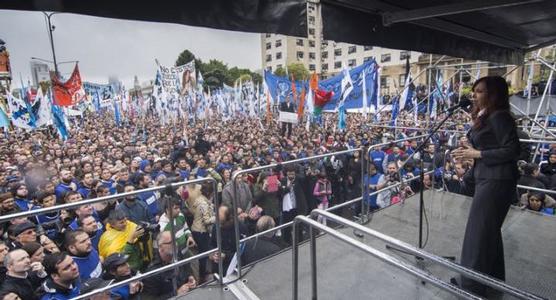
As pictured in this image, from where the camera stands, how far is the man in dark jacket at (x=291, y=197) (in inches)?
261

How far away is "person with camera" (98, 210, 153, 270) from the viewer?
4.11m

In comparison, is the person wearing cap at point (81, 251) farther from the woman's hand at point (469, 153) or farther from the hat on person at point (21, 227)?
the woman's hand at point (469, 153)

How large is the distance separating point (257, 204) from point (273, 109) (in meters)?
16.7

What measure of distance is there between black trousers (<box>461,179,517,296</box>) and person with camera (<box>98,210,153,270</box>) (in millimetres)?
3839

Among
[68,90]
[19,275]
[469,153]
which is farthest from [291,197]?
[68,90]

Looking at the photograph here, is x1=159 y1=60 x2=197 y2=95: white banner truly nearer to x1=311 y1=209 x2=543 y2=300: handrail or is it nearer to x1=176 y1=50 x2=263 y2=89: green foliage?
x1=311 y1=209 x2=543 y2=300: handrail

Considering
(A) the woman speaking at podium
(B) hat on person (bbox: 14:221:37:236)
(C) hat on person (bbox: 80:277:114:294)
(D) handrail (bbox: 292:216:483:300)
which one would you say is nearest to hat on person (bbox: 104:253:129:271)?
(C) hat on person (bbox: 80:277:114:294)

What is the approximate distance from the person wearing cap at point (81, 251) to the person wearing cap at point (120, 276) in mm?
269

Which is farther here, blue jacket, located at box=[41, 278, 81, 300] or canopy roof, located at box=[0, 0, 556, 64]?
blue jacket, located at box=[41, 278, 81, 300]

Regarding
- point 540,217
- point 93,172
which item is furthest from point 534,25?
point 93,172

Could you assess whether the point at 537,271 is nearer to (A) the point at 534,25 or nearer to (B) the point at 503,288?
(B) the point at 503,288

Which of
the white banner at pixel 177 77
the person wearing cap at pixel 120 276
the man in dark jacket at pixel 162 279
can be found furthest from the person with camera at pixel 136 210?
the white banner at pixel 177 77

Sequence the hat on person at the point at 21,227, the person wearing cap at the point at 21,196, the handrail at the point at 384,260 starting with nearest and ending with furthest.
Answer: the handrail at the point at 384,260
the hat on person at the point at 21,227
the person wearing cap at the point at 21,196

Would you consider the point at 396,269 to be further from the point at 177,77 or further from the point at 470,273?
the point at 177,77
